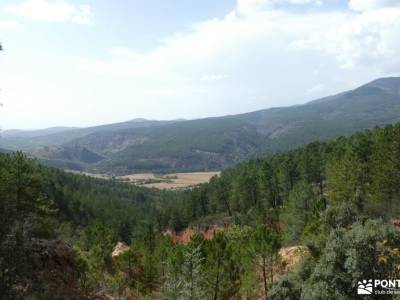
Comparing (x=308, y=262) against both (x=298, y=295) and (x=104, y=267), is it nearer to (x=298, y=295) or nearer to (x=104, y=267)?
(x=298, y=295)

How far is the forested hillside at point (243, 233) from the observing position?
22031 millimetres

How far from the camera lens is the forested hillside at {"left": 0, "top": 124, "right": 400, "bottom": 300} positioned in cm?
2203

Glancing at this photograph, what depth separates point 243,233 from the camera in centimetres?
5597

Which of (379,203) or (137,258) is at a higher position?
(379,203)

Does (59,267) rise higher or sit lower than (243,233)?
higher

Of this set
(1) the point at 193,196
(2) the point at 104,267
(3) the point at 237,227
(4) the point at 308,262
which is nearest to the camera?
(4) the point at 308,262

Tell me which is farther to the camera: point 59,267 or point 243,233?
point 243,233

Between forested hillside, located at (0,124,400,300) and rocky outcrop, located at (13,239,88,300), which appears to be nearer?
forested hillside, located at (0,124,400,300)

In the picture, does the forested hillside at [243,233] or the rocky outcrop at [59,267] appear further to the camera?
the rocky outcrop at [59,267]

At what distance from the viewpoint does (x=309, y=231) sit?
3772 cm

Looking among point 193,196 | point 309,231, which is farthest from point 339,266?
point 193,196

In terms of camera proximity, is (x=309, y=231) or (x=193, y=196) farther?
(x=193, y=196)

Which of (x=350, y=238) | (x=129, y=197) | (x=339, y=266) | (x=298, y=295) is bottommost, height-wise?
(x=129, y=197)

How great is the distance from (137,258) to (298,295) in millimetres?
30602
